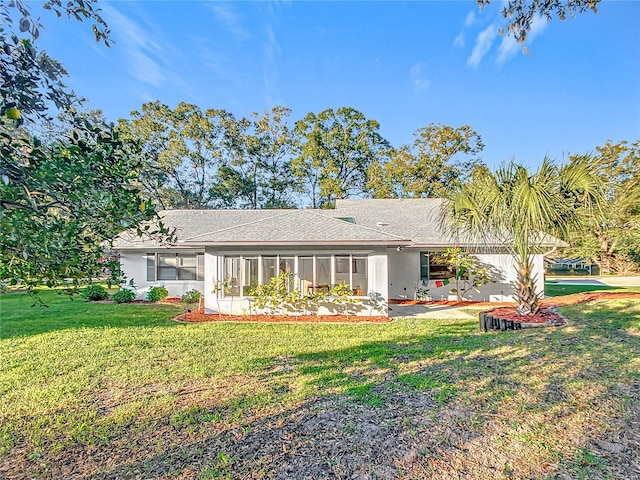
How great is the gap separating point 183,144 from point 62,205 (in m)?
32.9

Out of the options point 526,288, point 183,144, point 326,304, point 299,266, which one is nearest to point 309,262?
point 299,266

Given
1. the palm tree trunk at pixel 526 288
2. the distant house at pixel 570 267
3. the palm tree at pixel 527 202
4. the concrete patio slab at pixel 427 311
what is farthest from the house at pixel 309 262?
the distant house at pixel 570 267

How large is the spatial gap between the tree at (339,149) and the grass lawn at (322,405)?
2562 centimetres

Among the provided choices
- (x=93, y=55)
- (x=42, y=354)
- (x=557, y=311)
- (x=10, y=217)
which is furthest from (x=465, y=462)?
(x=557, y=311)

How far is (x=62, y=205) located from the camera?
195 cm

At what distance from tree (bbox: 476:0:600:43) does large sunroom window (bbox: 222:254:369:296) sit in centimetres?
791

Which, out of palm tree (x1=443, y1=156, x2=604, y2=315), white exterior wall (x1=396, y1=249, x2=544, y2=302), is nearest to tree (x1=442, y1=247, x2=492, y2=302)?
white exterior wall (x1=396, y1=249, x2=544, y2=302)

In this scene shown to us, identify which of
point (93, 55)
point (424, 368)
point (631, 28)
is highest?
point (631, 28)

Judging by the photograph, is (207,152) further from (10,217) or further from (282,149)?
(10,217)

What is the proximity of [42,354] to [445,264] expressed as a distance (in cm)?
1383

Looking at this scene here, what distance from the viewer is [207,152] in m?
32.8

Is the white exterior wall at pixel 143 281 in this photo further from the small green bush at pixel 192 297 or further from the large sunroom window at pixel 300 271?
the large sunroom window at pixel 300 271

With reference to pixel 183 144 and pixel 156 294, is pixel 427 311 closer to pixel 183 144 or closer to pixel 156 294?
pixel 156 294

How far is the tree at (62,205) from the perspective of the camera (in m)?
1.70
